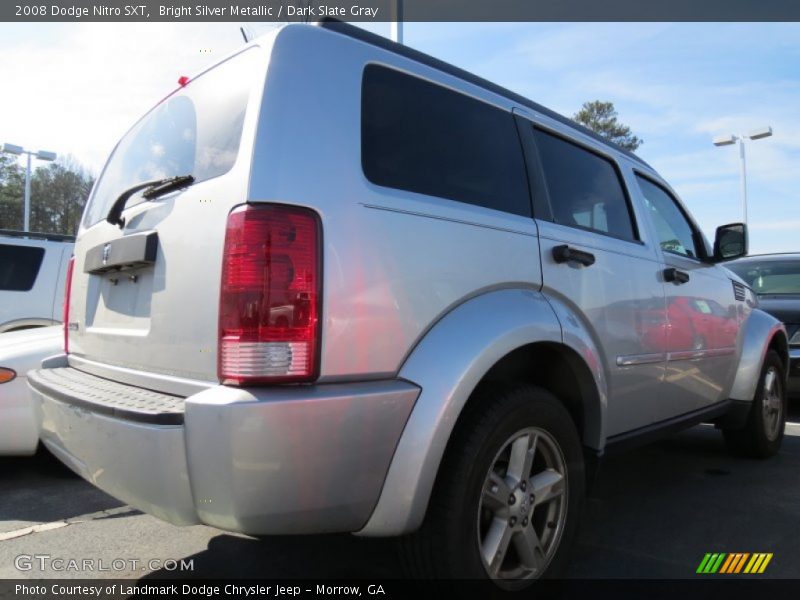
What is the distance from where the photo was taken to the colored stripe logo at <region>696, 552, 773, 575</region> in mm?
2740

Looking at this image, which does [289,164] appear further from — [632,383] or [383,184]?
[632,383]

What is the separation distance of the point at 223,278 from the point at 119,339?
2.53 feet

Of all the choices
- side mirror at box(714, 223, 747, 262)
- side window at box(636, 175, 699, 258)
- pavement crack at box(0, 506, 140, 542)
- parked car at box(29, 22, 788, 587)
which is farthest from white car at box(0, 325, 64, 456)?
side mirror at box(714, 223, 747, 262)

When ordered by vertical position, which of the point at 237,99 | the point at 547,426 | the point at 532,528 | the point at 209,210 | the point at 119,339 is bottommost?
the point at 532,528

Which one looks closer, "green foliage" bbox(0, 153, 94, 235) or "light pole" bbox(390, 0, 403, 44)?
"light pole" bbox(390, 0, 403, 44)

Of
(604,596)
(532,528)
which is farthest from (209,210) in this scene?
(604,596)

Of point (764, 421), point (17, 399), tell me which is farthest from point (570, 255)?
point (17, 399)

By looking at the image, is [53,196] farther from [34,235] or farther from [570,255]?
[570,255]

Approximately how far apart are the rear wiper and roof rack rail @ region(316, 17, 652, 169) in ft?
2.31

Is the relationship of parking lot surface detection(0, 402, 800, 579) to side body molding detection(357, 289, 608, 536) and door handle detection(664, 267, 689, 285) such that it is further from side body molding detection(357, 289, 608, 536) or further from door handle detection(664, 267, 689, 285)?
door handle detection(664, 267, 689, 285)

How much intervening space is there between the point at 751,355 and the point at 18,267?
7398 mm

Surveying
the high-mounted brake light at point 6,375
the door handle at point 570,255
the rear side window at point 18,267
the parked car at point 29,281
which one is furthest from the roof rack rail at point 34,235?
the door handle at point 570,255

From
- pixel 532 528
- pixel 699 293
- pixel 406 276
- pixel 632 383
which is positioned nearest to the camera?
pixel 406 276

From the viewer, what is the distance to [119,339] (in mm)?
2354
